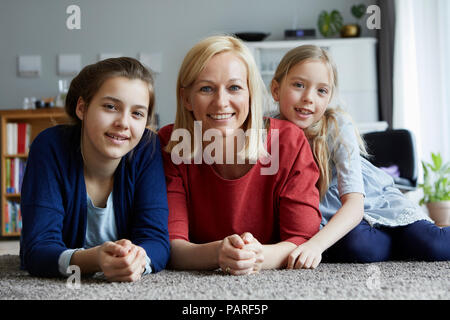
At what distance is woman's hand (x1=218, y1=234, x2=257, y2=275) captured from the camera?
42.2 inches

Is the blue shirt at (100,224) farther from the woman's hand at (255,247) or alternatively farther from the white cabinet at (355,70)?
the white cabinet at (355,70)

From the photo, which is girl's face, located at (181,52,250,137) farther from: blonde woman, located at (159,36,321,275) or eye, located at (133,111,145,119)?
eye, located at (133,111,145,119)

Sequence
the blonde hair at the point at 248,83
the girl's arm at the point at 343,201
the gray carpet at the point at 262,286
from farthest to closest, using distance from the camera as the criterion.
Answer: the blonde hair at the point at 248,83
the girl's arm at the point at 343,201
the gray carpet at the point at 262,286

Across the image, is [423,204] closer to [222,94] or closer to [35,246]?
[222,94]

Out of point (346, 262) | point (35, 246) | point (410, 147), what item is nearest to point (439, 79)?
point (410, 147)

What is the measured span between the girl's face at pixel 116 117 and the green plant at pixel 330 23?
3.29 meters

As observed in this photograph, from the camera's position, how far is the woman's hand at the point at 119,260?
990 mm

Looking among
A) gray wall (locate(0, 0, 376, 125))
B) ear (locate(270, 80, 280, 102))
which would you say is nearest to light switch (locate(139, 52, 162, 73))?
gray wall (locate(0, 0, 376, 125))

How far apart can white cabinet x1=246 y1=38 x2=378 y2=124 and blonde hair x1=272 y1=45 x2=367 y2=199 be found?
8.20ft

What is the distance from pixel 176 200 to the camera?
1.32 meters

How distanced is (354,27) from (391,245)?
308 centimetres

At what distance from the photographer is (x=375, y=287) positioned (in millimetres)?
934

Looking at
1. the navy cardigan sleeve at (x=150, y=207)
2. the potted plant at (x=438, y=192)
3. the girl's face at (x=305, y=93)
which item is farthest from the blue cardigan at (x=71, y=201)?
the potted plant at (x=438, y=192)
